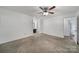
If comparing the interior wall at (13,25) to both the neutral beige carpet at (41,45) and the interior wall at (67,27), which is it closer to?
the neutral beige carpet at (41,45)

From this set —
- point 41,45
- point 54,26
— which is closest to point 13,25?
point 41,45

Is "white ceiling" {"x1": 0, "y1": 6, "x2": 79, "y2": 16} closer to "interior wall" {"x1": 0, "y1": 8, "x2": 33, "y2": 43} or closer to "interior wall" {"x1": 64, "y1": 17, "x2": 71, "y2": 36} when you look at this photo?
"interior wall" {"x1": 0, "y1": 8, "x2": 33, "y2": 43}

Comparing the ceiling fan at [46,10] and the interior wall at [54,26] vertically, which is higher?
the ceiling fan at [46,10]

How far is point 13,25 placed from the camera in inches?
74.3

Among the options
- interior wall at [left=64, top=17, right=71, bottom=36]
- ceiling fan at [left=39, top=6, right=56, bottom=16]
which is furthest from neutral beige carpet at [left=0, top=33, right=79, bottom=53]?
ceiling fan at [left=39, top=6, right=56, bottom=16]

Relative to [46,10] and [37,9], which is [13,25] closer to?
[37,9]

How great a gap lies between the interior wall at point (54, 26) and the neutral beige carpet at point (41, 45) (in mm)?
123

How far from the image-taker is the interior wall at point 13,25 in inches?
72.2

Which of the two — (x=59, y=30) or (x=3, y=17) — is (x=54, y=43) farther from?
(x=3, y=17)

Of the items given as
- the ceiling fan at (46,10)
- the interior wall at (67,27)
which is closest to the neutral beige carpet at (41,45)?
the interior wall at (67,27)

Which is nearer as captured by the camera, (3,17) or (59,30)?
(3,17)
